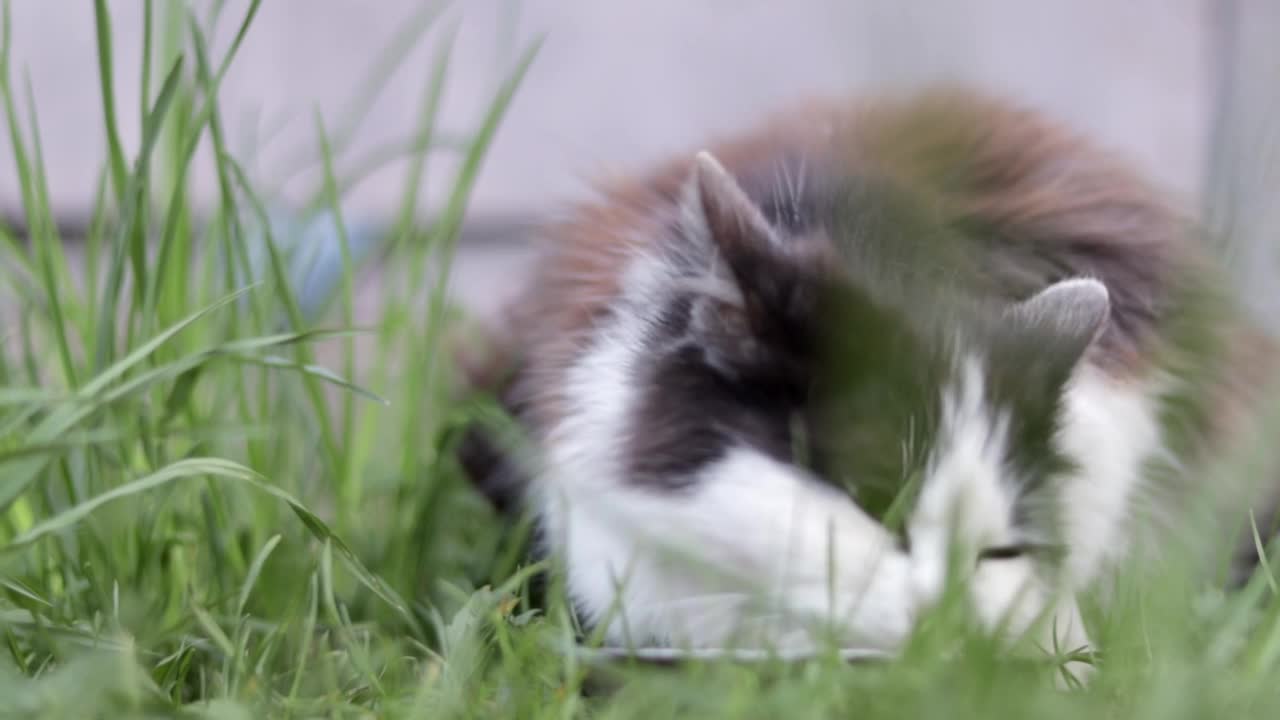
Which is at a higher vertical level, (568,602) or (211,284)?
(211,284)

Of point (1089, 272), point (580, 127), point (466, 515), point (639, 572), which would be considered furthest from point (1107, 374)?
point (580, 127)

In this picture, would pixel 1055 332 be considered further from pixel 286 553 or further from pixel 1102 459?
pixel 286 553

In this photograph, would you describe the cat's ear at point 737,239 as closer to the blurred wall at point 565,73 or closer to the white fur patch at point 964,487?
the white fur patch at point 964,487

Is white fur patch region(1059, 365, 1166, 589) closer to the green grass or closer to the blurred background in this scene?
the green grass

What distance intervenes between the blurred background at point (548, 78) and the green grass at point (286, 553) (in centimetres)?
116

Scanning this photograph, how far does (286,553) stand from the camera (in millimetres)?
1270

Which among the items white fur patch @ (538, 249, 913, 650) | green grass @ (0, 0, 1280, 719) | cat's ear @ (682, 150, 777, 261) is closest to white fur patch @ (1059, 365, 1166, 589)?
green grass @ (0, 0, 1280, 719)

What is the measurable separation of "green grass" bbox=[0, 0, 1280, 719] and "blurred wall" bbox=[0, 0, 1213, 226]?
1.25m

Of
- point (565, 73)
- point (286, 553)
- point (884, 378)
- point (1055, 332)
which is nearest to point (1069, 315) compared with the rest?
point (1055, 332)

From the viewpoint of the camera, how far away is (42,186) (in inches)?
49.1

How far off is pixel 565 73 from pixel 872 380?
2.07 m

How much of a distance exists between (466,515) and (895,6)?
1.09 m

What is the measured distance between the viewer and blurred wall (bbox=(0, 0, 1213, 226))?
2.76 metres

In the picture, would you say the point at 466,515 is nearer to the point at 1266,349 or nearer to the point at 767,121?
the point at 767,121
